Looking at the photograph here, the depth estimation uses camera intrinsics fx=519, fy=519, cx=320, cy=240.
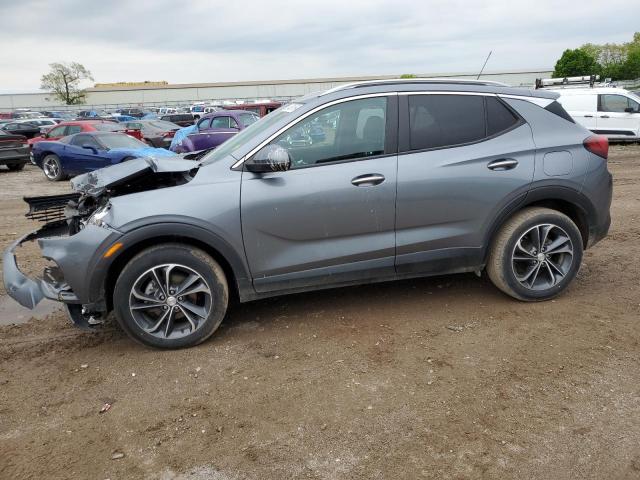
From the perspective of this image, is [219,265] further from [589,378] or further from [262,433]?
[589,378]

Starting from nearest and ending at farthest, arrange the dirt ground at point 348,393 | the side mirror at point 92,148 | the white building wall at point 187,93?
the dirt ground at point 348,393 → the side mirror at point 92,148 → the white building wall at point 187,93

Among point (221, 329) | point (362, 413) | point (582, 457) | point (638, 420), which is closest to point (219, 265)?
point (221, 329)

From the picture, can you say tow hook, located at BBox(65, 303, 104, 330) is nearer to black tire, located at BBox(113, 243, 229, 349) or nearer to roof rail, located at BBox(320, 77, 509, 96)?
black tire, located at BBox(113, 243, 229, 349)

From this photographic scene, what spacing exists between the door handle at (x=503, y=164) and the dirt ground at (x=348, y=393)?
117cm

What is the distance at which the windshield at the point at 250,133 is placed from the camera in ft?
13.2

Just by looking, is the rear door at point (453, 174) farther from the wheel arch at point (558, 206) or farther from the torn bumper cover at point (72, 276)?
the torn bumper cover at point (72, 276)

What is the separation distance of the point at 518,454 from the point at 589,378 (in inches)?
37.5

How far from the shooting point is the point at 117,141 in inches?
530

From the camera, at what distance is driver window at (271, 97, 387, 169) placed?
3.84 m

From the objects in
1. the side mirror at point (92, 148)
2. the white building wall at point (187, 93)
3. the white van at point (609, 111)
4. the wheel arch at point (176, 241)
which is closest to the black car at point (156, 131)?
the side mirror at point (92, 148)

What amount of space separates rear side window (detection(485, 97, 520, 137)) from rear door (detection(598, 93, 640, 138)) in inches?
529

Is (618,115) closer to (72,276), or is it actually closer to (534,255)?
(534,255)

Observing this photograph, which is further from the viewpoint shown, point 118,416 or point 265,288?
point 265,288

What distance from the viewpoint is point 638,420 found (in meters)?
2.83
